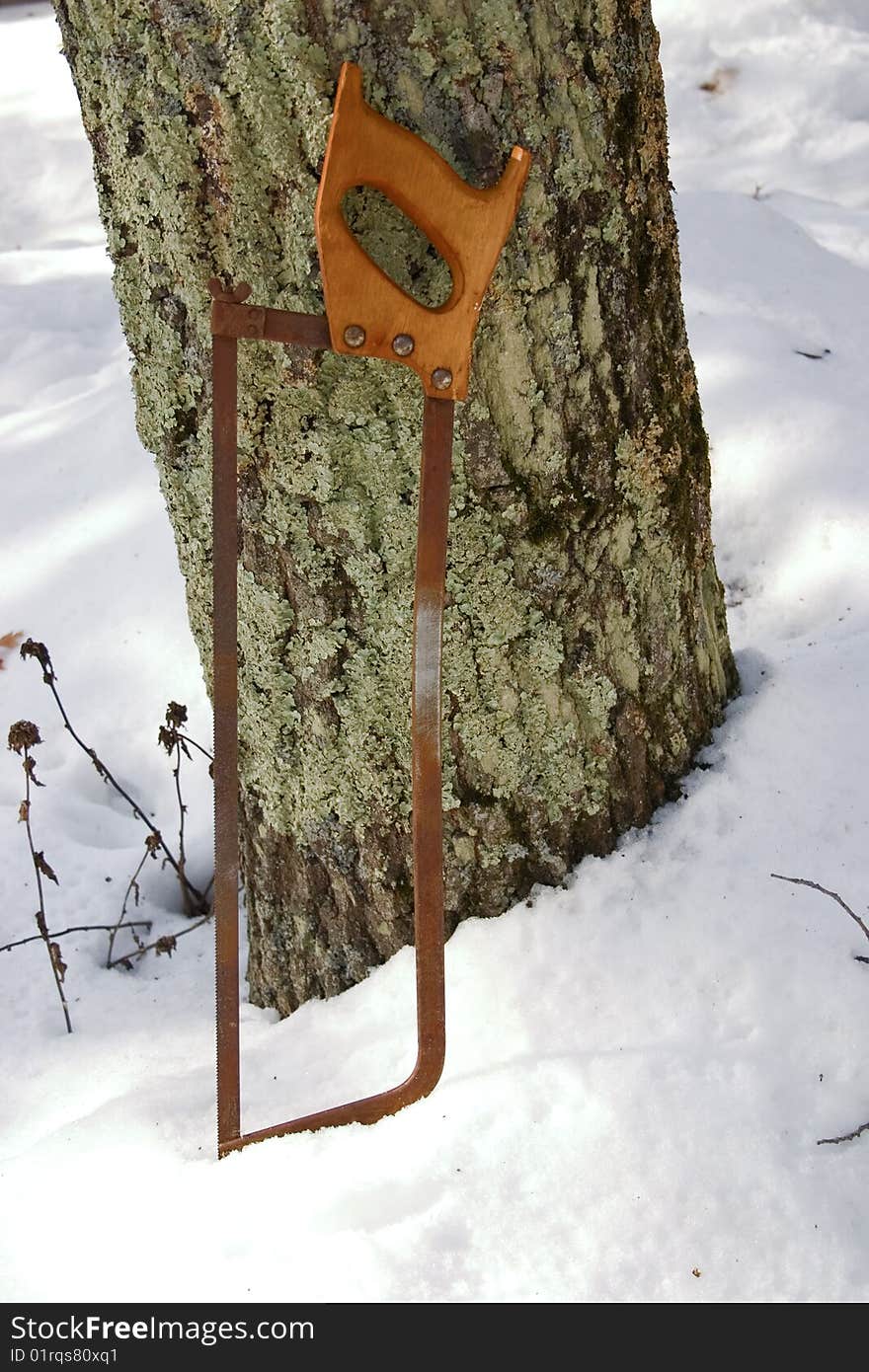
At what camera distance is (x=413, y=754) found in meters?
1.19

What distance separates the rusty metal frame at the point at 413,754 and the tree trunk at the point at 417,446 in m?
0.09

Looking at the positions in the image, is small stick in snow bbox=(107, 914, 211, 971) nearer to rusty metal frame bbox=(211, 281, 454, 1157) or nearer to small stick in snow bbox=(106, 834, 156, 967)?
small stick in snow bbox=(106, 834, 156, 967)

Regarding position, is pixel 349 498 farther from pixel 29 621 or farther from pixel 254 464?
pixel 29 621

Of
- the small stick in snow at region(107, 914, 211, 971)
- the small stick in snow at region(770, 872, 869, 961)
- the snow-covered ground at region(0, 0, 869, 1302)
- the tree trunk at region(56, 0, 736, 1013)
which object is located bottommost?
the small stick in snow at region(107, 914, 211, 971)

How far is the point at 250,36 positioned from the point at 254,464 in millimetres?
394

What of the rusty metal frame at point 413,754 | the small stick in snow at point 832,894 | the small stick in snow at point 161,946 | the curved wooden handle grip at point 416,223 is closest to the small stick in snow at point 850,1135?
the small stick in snow at point 832,894

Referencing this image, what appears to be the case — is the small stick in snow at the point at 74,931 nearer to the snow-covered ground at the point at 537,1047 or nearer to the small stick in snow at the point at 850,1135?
the snow-covered ground at the point at 537,1047

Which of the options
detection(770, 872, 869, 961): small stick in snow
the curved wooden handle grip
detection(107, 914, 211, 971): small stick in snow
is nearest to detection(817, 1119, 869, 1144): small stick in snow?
detection(770, 872, 869, 961): small stick in snow

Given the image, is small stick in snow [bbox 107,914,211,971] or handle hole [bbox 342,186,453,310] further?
small stick in snow [bbox 107,914,211,971]

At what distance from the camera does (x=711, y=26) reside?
4.72 metres

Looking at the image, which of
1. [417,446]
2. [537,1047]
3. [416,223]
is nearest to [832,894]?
[537,1047]

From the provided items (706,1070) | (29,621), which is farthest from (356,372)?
(29,621)

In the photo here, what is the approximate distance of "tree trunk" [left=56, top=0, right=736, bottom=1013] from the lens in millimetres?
1062

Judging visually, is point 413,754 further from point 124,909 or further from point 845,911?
point 124,909
